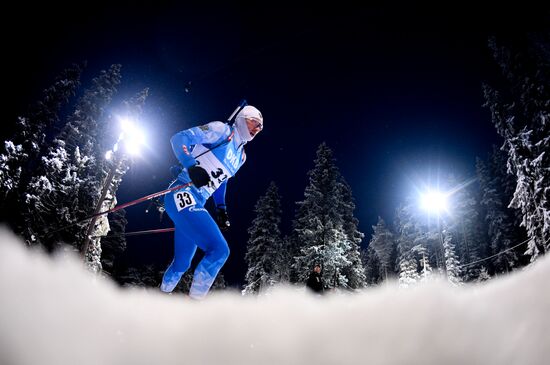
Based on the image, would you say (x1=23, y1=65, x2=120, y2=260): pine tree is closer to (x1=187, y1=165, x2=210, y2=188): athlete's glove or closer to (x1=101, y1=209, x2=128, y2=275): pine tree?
(x1=101, y1=209, x2=128, y2=275): pine tree

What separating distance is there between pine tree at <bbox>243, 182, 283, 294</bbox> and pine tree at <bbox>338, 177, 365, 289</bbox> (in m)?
6.42

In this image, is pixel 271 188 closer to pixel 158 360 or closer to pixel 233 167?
pixel 233 167

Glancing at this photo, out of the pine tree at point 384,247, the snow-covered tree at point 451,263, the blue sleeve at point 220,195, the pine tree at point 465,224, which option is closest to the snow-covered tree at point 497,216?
the pine tree at point 465,224

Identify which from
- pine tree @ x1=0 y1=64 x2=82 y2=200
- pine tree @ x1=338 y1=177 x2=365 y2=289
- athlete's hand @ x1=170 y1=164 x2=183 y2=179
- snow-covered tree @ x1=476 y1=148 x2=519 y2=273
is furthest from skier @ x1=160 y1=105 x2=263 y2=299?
snow-covered tree @ x1=476 y1=148 x2=519 y2=273

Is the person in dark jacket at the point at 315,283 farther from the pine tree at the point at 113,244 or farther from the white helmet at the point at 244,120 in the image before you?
the pine tree at the point at 113,244

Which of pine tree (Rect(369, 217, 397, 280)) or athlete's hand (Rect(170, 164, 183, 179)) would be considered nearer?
athlete's hand (Rect(170, 164, 183, 179))

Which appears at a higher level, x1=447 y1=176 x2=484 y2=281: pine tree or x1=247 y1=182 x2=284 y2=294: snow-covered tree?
x1=447 y1=176 x2=484 y2=281: pine tree

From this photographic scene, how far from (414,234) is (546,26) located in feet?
82.8

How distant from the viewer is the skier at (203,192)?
4.21 meters

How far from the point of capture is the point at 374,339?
1386 mm

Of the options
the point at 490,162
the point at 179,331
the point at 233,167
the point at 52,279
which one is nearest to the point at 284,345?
the point at 179,331

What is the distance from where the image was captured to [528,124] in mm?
16719

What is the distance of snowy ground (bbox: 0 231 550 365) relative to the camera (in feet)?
3.86

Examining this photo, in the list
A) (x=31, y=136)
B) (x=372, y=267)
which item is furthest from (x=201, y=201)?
(x=372, y=267)
